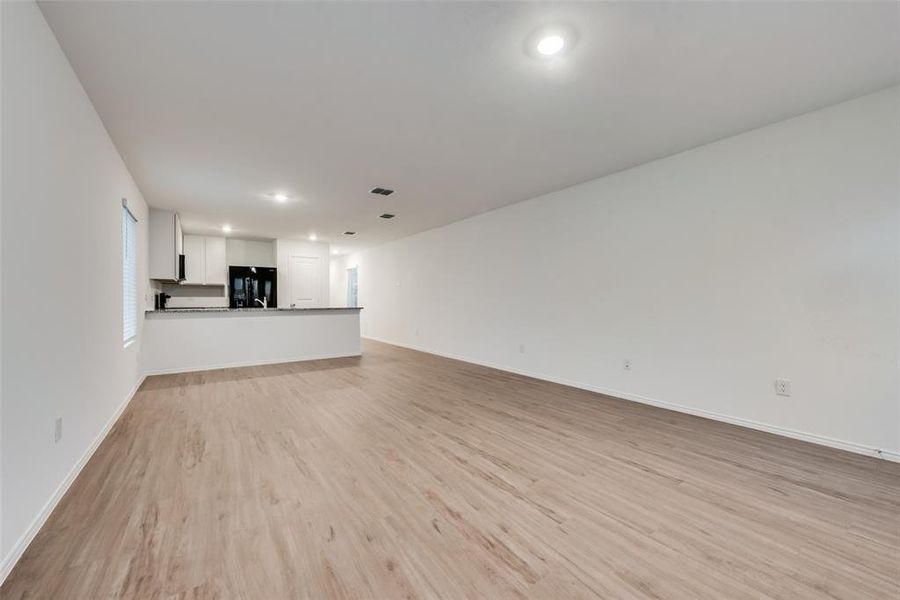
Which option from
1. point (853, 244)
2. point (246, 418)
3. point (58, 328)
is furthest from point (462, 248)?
point (58, 328)

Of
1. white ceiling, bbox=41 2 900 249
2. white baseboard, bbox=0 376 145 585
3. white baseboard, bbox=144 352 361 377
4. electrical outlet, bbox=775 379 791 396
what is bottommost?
white baseboard, bbox=0 376 145 585

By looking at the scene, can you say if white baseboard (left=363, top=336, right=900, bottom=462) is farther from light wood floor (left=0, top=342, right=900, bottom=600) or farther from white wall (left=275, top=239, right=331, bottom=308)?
white wall (left=275, top=239, right=331, bottom=308)

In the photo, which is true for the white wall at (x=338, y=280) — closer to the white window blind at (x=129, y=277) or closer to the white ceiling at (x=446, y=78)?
the white window blind at (x=129, y=277)

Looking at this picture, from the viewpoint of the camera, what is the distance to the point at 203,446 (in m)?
2.60

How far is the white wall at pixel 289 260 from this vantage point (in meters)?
8.38

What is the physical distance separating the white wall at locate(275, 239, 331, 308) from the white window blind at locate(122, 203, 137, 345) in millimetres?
4216

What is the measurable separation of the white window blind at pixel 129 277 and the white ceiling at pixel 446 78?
642mm

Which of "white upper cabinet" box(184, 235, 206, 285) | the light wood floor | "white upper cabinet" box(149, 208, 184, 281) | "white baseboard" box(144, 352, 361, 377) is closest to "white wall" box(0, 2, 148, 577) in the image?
the light wood floor

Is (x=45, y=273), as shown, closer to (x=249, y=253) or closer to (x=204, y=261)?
(x=204, y=261)

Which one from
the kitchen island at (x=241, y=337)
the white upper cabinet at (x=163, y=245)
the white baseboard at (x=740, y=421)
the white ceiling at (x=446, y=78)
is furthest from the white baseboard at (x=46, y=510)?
the white baseboard at (x=740, y=421)

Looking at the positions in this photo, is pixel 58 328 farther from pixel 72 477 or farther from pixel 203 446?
pixel 203 446

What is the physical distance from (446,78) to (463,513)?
2.60 metres

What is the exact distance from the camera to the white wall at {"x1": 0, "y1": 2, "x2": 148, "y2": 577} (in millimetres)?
1460

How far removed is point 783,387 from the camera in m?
2.88
